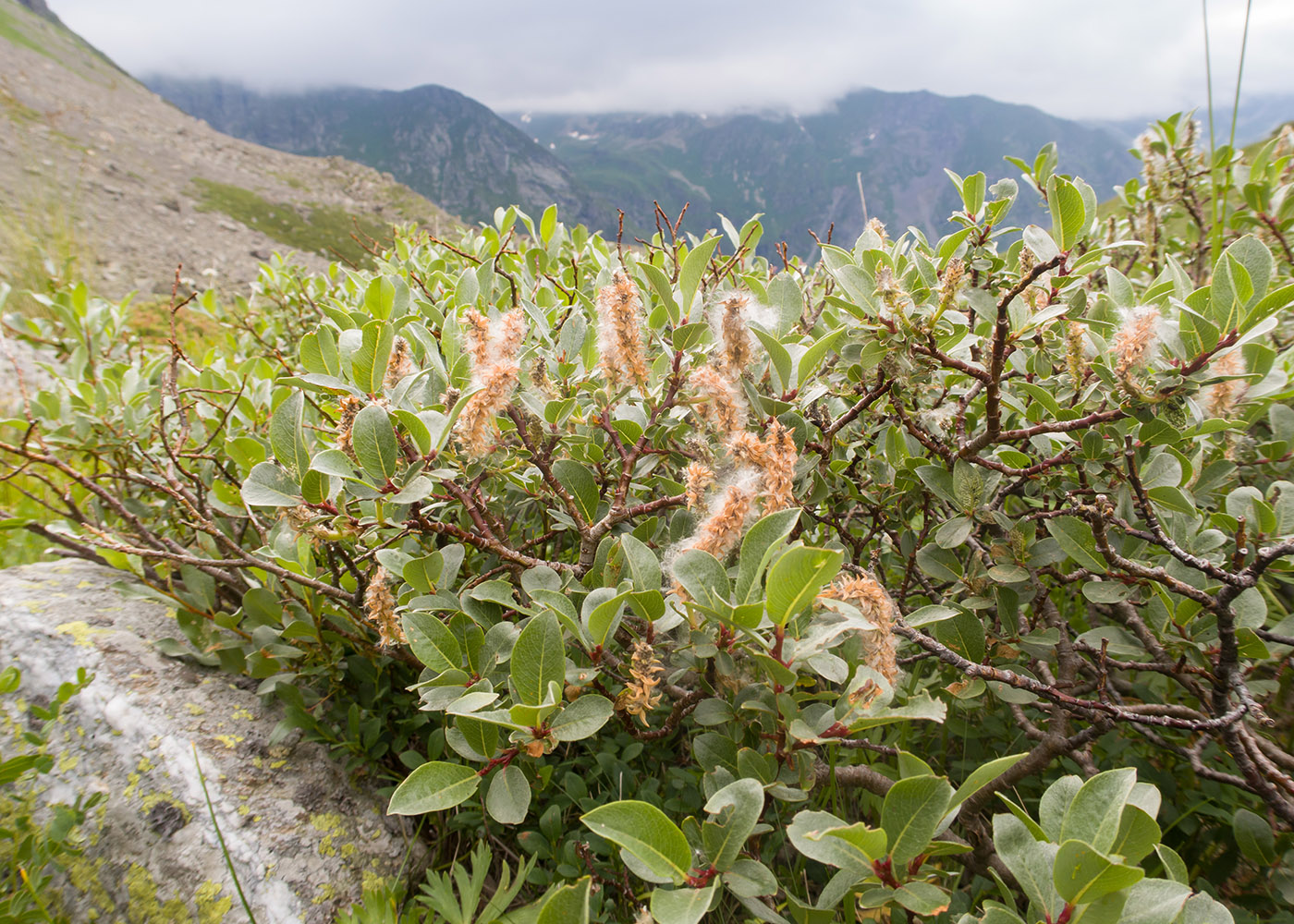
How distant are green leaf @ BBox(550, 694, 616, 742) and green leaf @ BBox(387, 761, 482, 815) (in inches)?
7.0

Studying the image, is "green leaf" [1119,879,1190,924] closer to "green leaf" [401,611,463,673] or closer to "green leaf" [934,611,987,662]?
"green leaf" [934,611,987,662]

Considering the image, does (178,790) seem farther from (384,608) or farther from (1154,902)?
(1154,902)

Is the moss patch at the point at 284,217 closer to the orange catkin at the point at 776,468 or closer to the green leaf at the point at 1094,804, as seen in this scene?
the orange catkin at the point at 776,468

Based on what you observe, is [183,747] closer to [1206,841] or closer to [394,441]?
[394,441]

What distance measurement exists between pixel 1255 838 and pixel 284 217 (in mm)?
67796

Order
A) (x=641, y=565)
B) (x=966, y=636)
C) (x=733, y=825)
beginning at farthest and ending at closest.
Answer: (x=966, y=636) < (x=641, y=565) < (x=733, y=825)

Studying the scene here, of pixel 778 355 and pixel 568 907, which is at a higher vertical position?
pixel 778 355

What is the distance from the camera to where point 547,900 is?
0.94 m

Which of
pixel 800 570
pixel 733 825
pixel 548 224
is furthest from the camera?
pixel 548 224

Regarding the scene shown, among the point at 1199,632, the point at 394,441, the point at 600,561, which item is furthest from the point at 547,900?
the point at 1199,632

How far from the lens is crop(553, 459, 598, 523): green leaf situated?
5.04 feet

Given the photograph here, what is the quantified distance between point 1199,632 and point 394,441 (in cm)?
183

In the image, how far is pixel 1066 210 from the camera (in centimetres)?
133

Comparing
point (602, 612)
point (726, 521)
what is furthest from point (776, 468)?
point (602, 612)
